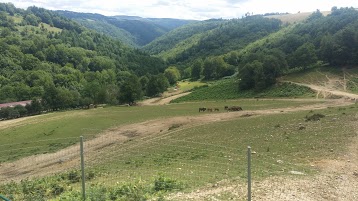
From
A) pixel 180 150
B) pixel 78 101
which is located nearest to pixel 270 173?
pixel 180 150

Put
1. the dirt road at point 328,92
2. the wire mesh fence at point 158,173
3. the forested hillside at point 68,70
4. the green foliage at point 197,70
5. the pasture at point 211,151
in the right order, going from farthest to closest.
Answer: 1. the green foliage at point 197,70
2. the forested hillside at point 68,70
3. the dirt road at point 328,92
4. the pasture at point 211,151
5. the wire mesh fence at point 158,173

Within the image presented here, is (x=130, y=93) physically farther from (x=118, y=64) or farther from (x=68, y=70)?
(x=118, y=64)

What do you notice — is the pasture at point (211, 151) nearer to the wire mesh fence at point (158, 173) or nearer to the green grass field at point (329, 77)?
the wire mesh fence at point (158, 173)

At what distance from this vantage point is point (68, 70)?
451 feet

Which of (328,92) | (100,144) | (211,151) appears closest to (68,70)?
(328,92)

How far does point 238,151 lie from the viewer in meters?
22.1

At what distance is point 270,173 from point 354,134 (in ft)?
40.2

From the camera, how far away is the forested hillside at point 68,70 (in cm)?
8381

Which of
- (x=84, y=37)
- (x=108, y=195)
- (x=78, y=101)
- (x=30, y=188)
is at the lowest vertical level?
(x=78, y=101)

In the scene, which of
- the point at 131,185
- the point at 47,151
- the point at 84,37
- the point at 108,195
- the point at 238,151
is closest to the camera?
the point at 108,195

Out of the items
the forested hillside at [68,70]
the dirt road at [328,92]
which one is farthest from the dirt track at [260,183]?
the forested hillside at [68,70]

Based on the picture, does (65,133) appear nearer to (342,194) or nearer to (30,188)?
(30,188)

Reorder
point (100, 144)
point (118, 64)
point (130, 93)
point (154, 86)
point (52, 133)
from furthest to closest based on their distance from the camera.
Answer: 1. point (118, 64)
2. point (154, 86)
3. point (130, 93)
4. point (52, 133)
5. point (100, 144)

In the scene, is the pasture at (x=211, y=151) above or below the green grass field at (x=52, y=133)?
above
